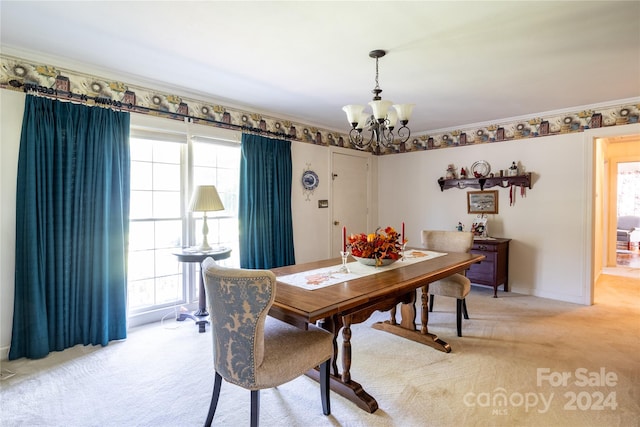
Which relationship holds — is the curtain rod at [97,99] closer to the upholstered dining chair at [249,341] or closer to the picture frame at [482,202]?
the upholstered dining chair at [249,341]

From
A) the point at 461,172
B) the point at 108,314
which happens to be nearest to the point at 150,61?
the point at 108,314

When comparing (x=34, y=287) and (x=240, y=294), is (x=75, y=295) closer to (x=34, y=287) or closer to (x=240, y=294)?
(x=34, y=287)

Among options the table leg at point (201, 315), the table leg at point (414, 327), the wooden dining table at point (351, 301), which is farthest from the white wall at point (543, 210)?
the table leg at point (201, 315)

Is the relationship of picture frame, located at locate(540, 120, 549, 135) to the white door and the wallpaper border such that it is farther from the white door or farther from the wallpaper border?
the white door

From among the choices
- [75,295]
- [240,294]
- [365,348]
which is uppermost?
[240,294]

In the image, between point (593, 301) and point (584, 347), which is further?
point (593, 301)

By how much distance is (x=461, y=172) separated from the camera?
16.2 feet

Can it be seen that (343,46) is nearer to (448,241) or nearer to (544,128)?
(448,241)

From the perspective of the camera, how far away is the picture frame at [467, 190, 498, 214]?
4695mm

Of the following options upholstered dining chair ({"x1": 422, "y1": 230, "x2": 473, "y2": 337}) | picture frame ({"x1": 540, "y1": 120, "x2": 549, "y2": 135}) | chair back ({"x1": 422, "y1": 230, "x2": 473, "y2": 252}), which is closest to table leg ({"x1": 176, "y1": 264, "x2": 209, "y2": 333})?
upholstered dining chair ({"x1": 422, "y1": 230, "x2": 473, "y2": 337})

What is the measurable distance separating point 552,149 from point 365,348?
3.50m

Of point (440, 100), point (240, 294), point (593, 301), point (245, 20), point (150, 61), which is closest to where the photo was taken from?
point (240, 294)

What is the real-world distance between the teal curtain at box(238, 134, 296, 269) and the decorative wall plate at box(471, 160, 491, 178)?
2684mm

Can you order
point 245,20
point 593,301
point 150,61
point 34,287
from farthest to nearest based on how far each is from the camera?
point 593,301 < point 150,61 < point 34,287 < point 245,20
